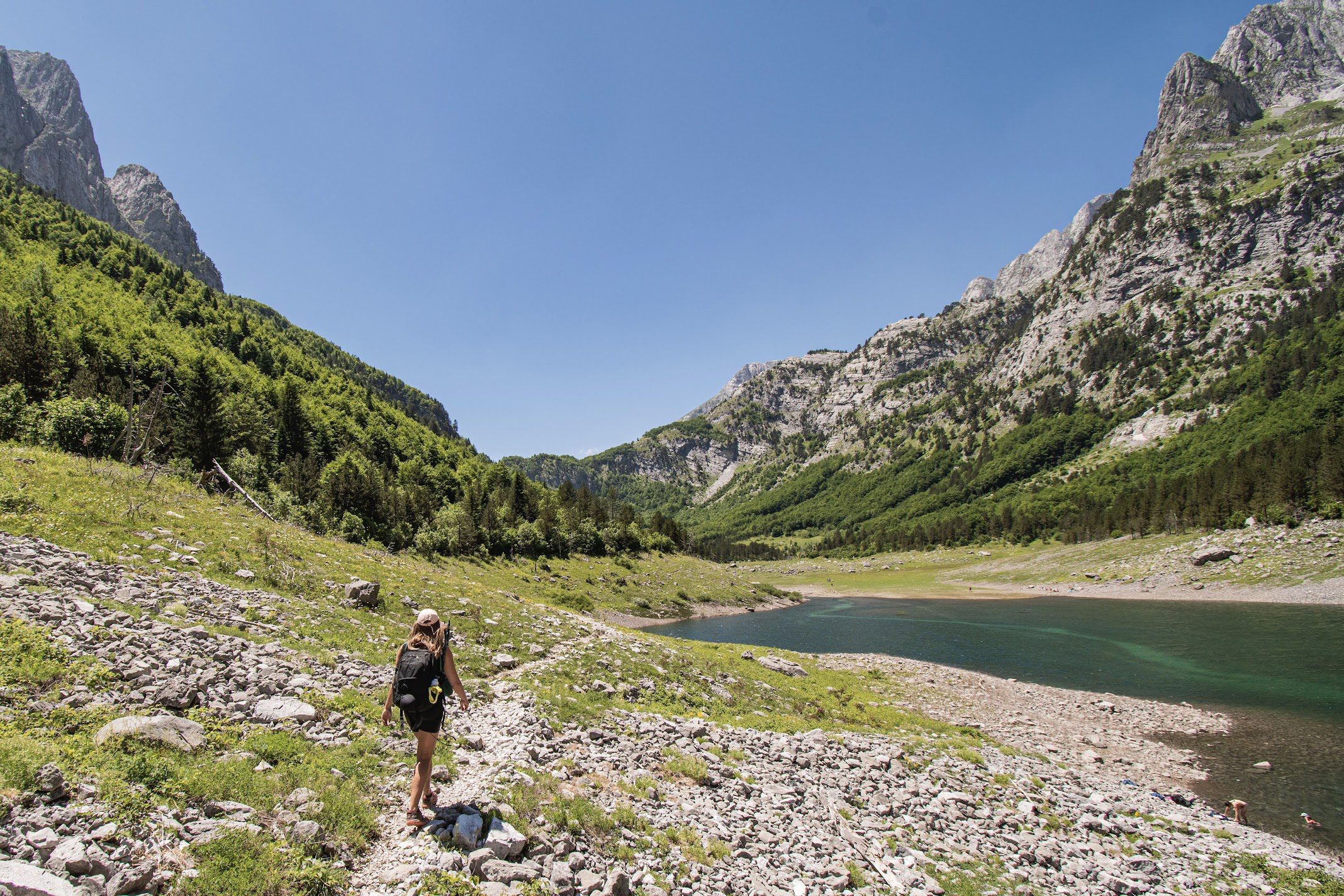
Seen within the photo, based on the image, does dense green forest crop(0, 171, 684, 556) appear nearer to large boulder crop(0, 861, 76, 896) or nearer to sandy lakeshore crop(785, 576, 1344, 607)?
large boulder crop(0, 861, 76, 896)

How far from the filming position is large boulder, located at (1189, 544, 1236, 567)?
2751 inches

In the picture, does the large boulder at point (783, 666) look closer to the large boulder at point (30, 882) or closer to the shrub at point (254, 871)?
the shrub at point (254, 871)

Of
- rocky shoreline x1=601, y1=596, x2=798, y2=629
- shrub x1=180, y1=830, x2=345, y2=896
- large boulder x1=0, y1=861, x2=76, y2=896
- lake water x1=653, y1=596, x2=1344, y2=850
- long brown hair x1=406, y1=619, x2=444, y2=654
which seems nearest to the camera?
large boulder x1=0, y1=861, x2=76, y2=896

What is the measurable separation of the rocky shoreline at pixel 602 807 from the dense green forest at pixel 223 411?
2251 centimetres

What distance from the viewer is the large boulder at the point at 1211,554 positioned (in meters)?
69.9

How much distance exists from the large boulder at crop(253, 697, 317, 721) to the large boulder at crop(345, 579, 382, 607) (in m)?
10.3

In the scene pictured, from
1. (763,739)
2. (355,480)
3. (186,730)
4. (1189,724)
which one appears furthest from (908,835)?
(355,480)

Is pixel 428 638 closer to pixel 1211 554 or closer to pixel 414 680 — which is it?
pixel 414 680

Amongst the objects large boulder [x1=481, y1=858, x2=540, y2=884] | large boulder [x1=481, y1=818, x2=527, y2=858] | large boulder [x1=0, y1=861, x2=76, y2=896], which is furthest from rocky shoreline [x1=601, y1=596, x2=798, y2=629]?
large boulder [x1=0, y1=861, x2=76, y2=896]

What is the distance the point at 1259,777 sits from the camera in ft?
68.7

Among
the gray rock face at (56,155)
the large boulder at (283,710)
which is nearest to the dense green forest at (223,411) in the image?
the large boulder at (283,710)

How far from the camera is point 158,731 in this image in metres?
7.59

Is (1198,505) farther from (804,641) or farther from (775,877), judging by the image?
(775,877)

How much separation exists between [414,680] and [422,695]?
0.91 feet
